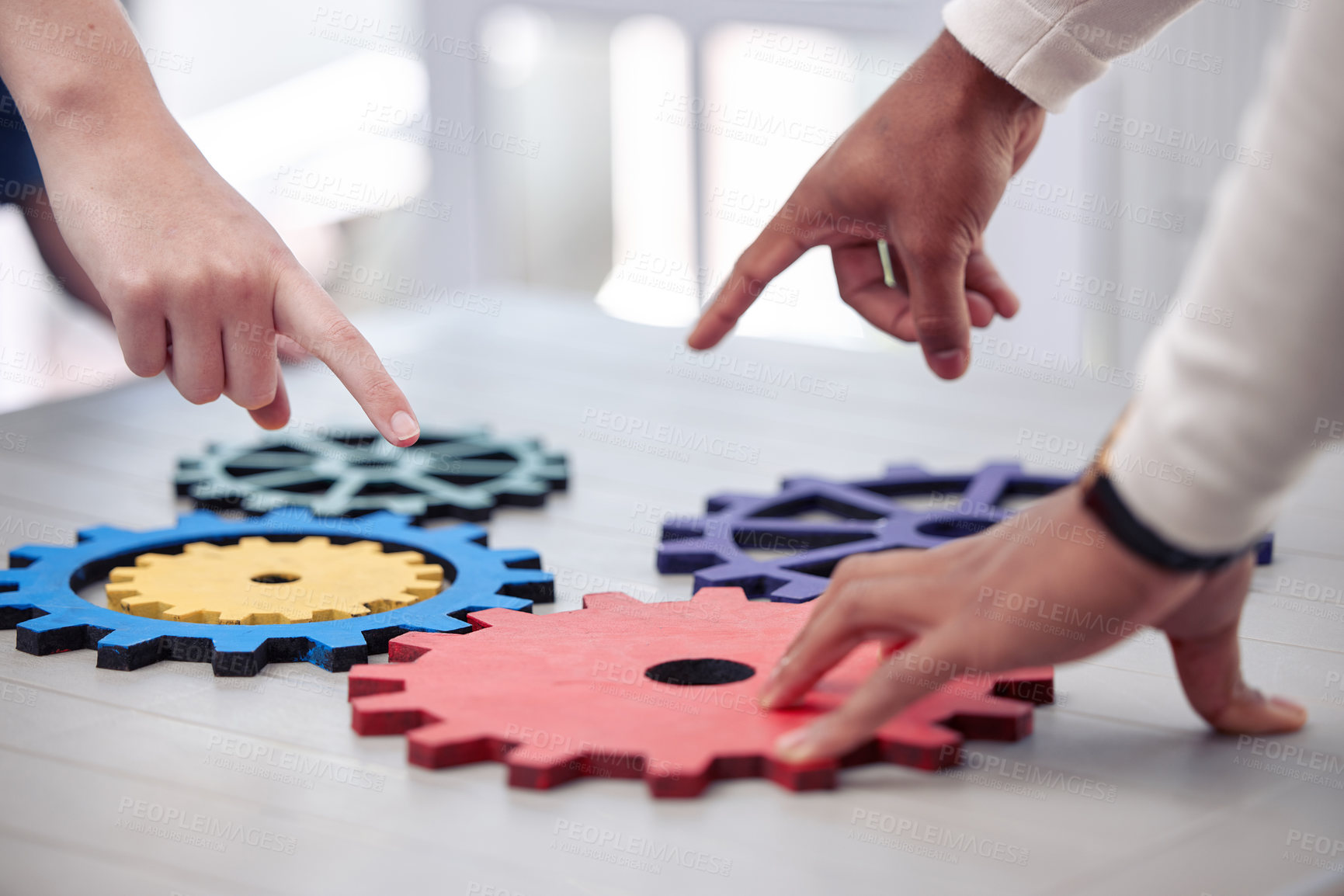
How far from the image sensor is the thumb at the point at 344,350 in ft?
3.78

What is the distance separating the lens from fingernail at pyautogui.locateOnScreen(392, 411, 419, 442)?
1140mm

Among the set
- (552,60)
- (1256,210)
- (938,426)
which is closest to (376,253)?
(552,60)

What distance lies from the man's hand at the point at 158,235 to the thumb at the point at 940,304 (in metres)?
0.54

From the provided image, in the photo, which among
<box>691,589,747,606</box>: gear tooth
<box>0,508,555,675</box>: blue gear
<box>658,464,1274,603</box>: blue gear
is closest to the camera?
<box>0,508,555,675</box>: blue gear

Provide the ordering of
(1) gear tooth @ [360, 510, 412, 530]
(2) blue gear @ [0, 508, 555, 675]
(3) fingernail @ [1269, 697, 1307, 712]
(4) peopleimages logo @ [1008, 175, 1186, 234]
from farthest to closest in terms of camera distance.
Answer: (4) peopleimages logo @ [1008, 175, 1186, 234]
(1) gear tooth @ [360, 510, 412, 530]
(2) blue gear @ [0, 508, 555, 675]
(3) fingernail @ [1269, 697, 1307, 712]

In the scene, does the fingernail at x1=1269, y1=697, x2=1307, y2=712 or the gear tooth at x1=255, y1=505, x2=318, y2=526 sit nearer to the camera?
the fingernail at x1=1269, y1=697, x2=1307, y2=712

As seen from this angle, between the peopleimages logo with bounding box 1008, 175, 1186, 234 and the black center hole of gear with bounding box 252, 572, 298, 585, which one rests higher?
the peopleimages logo with bounding box 1008, 175, 1186, 234

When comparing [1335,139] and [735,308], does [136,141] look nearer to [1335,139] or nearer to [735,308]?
[735,308]

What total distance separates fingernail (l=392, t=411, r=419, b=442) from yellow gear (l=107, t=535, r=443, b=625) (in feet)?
0.56

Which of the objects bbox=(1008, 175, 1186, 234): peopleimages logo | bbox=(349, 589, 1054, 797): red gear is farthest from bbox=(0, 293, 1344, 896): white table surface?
bbox=(1008, 175, 1186, 234): peopleimages logo

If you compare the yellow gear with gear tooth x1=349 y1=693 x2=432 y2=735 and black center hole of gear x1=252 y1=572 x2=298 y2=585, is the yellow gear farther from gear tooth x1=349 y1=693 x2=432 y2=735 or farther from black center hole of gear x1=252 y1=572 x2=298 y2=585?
gear tooth x1=349 y1=693 x2=432 y2=735

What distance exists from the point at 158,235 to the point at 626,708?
60cm

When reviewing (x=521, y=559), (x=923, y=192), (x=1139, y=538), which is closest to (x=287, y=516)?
(x=521, y=559)

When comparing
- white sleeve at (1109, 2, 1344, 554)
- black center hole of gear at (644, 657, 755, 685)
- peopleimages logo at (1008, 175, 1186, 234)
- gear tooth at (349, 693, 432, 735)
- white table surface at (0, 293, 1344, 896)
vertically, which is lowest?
white table surface at (0, 293, 1344, 896)
